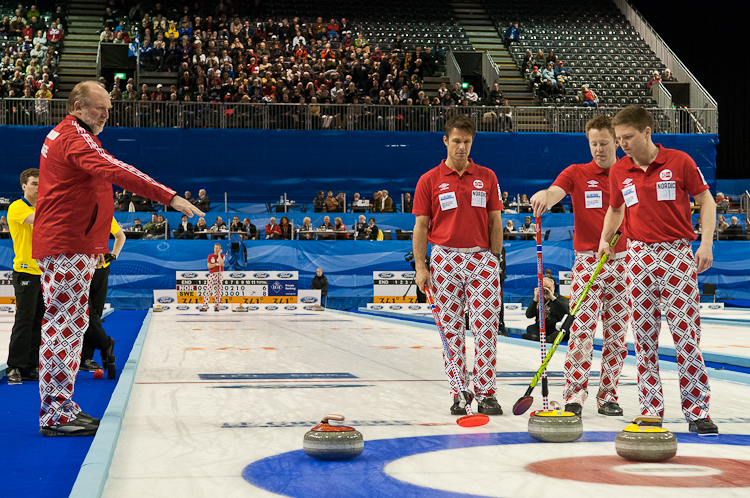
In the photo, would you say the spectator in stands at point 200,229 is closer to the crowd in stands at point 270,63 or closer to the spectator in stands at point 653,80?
the crowd in stands at point 270,63

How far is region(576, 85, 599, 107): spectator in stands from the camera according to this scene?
2597cm

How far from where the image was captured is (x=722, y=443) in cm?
377

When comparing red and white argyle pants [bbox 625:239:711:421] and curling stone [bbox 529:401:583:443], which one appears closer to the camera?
curling stone [bbox 529:401:583:443]

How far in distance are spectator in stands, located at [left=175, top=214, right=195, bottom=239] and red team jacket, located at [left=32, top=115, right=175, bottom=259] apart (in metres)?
16.4

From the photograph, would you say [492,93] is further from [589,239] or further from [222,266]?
[589,239]

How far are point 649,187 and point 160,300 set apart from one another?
1658cm

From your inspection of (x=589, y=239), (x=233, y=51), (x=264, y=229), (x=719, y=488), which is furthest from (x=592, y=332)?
(x=233, y=51)

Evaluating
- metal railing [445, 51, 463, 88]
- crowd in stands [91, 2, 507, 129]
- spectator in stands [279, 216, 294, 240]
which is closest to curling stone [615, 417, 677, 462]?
spectator in stands [279, 216, 294, 240]

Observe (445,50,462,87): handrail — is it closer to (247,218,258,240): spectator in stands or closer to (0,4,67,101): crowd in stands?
(247,218,258,240): spectator in stands

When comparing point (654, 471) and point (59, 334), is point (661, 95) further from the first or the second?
point (59, 334)

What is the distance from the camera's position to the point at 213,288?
62.5 feet

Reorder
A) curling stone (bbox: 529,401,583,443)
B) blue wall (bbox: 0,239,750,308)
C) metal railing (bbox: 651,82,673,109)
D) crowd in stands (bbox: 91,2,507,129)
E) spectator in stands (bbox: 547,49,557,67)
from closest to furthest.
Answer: curling stone (bbox: 529,401,583,443)
blue wall (bbox: 0,239,750,308)
crowd in stands (bbox: 91,2,507,129)
metal railing (bbox: 651,82,673,109)
spectator in stands (bbox: 547,49,557,67)

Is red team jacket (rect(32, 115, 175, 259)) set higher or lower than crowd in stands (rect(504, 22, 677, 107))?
lower

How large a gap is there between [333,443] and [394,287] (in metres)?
16.6
